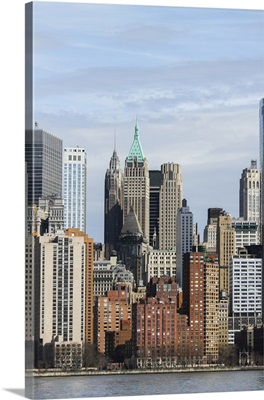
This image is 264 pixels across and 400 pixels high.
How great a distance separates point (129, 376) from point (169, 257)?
3056 mm

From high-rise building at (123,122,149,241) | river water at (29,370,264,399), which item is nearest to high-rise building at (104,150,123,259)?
high-rise building at (123,122,149,241)

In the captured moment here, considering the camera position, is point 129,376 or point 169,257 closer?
point 129,376

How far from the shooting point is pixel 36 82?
963 centimetres

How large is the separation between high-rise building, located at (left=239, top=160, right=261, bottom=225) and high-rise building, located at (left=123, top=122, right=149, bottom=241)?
851 millimetres

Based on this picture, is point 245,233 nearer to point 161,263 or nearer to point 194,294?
point 194,294

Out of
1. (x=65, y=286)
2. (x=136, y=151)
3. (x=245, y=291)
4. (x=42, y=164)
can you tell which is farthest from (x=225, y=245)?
(x=42, y=164)

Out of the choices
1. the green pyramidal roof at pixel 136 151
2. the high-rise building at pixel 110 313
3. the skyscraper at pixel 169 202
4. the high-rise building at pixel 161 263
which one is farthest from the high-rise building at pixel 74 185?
the high-rise building at pixel 161 263

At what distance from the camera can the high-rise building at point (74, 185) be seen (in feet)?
37.2

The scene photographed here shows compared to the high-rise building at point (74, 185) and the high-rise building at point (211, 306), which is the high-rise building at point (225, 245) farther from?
the high-rise building at point (74, 185)

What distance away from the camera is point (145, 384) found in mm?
11203

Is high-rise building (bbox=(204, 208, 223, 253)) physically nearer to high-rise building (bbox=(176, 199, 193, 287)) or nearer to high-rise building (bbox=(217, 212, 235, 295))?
high-rise building (bbox=(217, 212, 235, 295))

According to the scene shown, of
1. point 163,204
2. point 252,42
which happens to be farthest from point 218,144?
point 163,204

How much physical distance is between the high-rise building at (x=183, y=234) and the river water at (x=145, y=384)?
1.61 m

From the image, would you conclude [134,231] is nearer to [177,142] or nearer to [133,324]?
[133,324]
